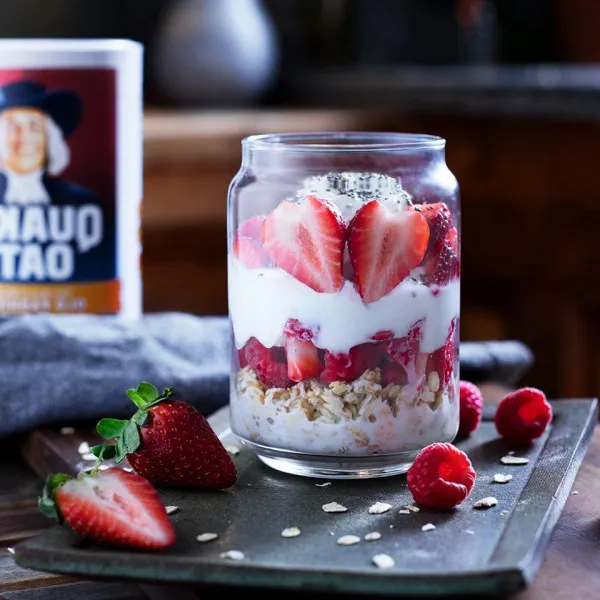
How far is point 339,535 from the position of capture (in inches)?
25.0

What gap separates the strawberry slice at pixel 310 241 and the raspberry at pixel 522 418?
7.4 inches

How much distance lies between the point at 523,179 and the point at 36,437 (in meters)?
1.30

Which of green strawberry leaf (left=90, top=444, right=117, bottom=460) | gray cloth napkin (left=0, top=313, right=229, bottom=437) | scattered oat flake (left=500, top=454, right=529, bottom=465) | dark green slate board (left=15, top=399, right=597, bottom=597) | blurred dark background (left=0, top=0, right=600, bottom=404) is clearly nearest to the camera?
dark green slate board (left=15, top=399, right=597, bottom=597)

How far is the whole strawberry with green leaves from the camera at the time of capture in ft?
2.30

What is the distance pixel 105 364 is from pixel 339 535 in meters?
0.40

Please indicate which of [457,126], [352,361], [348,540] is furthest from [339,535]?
[457,126]

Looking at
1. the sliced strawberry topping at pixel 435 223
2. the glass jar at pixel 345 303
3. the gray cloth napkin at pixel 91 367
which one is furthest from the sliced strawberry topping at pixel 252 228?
the gray cloth napkin at pixel 91 367

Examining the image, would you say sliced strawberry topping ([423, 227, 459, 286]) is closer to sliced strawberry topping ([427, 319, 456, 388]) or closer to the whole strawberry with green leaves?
sliced strawberry topping ([427, 319, 456, 388])

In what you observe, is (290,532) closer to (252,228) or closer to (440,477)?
(440,477)

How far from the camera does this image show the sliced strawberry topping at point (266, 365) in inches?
29.2

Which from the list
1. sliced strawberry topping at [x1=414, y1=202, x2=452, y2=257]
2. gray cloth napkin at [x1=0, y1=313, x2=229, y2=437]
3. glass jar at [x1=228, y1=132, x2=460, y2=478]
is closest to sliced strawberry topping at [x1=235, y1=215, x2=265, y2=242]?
glass jar at [x1=228, y1=132, x2=460, y2=478]

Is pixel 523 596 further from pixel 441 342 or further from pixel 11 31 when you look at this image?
pixel 11 31

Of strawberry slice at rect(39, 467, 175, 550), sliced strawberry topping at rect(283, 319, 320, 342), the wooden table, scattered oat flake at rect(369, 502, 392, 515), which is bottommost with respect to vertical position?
the wooden table

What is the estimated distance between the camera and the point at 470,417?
85cm
